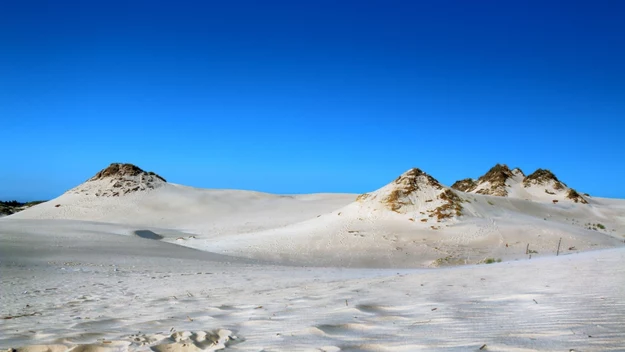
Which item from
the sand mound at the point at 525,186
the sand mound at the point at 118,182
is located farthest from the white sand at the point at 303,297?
the sand mound at the point at 118,182

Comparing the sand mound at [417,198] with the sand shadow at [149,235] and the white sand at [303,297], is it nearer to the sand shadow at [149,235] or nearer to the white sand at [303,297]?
the white sand at [303,297]

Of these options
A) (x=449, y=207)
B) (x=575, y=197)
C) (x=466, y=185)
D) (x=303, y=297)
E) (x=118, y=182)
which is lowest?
(x=303, y=297)

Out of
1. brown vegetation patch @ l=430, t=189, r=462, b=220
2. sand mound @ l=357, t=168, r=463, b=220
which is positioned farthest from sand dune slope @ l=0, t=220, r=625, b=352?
sand mound @ l=357, t=168, r=463, b=220

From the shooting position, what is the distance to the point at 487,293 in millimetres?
5398

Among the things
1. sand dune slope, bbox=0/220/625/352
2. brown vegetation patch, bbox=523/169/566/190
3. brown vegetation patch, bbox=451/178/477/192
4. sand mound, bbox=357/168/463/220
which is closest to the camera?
sand dune slope, bbox=0/220/625/352

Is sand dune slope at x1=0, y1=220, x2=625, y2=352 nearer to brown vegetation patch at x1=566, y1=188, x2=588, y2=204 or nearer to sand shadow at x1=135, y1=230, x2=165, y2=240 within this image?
sand shadow at x1=135, y1=230, x2=165, y2=240

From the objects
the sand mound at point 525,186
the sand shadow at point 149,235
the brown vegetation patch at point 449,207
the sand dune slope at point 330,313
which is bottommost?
the sand dune slope at point 330,313

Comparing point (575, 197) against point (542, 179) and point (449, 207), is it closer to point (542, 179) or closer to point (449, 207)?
point (542, 179)

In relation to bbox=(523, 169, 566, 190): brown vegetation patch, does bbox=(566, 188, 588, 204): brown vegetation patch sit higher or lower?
lower

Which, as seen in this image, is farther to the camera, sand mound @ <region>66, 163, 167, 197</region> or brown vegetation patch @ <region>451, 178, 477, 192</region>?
brown vegetation patch @ <region>451, 178, 477, 192</region>

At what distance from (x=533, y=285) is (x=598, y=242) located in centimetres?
1629

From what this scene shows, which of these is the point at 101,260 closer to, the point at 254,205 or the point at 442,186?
the point at 442,186

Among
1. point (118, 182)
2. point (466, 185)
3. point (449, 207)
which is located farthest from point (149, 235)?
point (466, 185)

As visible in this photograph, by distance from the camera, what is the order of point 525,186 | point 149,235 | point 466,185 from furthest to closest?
point 466,185, point 525,186, point 149,235
